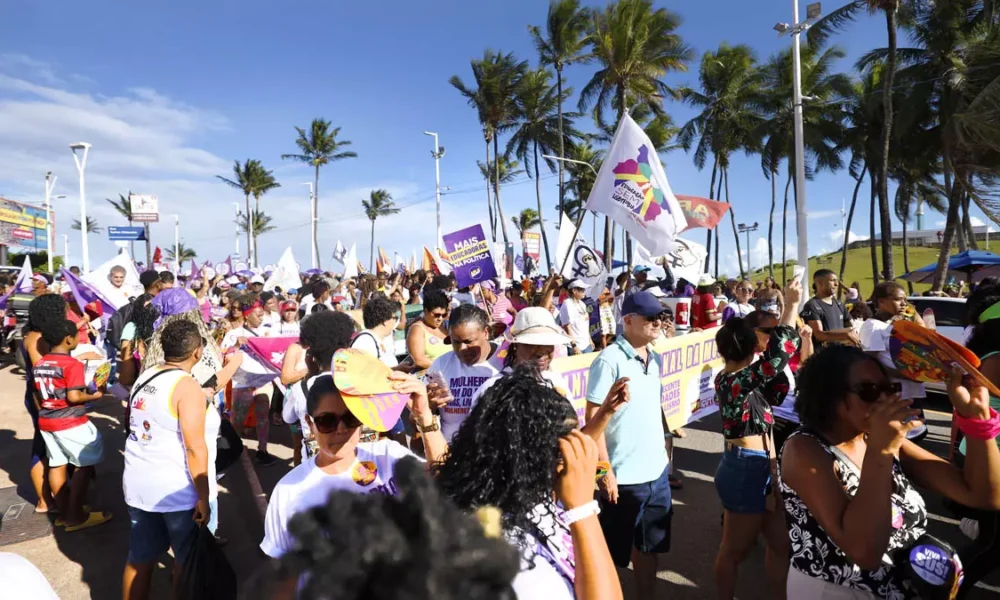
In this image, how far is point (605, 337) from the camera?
32.0ft

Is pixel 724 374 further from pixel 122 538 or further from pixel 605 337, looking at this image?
pixel 605 337

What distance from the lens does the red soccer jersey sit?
416 cm

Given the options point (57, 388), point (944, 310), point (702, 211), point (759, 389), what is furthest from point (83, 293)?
point (944, 310)

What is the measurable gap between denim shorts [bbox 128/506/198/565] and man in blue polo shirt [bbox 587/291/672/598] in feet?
7.54

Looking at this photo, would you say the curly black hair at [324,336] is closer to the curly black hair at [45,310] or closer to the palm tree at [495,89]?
the curly black hair at [45,310]

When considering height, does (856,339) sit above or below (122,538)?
above

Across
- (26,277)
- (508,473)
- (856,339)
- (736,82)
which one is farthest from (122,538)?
(736,82)

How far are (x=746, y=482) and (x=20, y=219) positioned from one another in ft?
178

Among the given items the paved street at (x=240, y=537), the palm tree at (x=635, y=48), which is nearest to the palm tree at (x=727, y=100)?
the palm tree at (x=635, y=48)

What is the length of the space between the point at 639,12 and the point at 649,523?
2952 centimetres

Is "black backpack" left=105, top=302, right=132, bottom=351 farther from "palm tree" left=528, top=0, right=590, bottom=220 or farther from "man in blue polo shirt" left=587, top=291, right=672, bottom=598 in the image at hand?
"palm tree" left=528, top=0, right=590, bottom=220

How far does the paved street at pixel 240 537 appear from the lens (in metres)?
3.68

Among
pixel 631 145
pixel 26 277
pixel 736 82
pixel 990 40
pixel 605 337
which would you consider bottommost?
pixel 605 337

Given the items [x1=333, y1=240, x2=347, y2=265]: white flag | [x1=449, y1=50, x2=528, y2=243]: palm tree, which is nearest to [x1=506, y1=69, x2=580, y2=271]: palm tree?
[x1=449, y1=50, x2=528, y2=243]: palm tree
